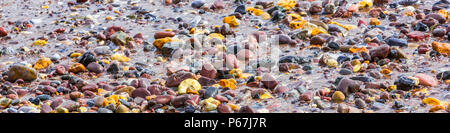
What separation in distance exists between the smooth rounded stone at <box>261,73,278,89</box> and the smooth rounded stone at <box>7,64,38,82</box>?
2847mm

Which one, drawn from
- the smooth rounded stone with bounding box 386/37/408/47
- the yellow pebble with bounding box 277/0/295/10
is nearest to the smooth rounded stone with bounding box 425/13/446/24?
the smooth rounded stone with bounding box 386/37/408/47

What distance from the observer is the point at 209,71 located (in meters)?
6.52

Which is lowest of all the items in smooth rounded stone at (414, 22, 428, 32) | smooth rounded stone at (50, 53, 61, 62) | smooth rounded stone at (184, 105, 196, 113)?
smooth rounded stone at (184, 105, 196, 113)

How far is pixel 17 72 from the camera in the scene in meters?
6.59

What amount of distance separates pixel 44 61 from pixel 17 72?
618mm

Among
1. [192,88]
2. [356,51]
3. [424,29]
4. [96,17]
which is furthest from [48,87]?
[424,29]

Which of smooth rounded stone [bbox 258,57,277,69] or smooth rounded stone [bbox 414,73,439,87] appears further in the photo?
smooth rounded stone [bbox 258,57,277,69]

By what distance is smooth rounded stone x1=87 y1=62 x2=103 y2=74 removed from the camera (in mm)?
6879

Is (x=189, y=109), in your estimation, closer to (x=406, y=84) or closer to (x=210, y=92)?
(x=210, y=92)

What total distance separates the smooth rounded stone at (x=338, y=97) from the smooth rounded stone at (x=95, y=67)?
9.91 ft

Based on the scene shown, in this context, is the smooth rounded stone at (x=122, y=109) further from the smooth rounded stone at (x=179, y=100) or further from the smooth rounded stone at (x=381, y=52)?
the smooth rounded stone at (x=381, y=52)

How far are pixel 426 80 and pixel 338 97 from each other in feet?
3.61

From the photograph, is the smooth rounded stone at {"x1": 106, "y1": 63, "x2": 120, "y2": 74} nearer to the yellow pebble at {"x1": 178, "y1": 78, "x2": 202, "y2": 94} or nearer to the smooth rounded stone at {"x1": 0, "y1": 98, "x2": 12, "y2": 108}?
the yellow pebble at {"x1": 178, "y1": 78, "x2": 202, "y2": 94}

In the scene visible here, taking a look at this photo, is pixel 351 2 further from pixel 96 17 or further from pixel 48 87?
pixel 48 87
